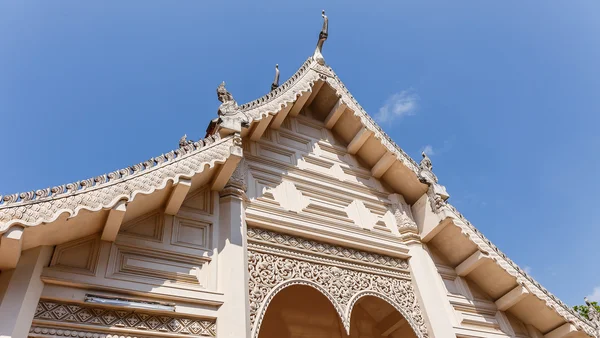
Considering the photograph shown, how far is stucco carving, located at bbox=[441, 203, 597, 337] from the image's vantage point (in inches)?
216

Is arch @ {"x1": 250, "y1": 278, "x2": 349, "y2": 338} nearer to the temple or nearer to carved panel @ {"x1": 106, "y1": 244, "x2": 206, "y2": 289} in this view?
the temple

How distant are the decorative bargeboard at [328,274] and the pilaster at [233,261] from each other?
0.18m

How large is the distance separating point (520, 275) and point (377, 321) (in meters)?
2.06

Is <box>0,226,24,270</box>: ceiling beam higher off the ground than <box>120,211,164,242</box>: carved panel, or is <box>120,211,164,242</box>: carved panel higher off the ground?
<box>120,211,164,242</box>: carved panel

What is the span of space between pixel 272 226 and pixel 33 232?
2.42 m

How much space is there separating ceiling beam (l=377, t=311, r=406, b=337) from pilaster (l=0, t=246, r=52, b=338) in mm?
4485

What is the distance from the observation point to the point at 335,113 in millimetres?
6699

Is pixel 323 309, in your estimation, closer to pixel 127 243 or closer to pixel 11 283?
pixel 127 243

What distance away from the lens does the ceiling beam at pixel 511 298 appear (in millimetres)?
5504

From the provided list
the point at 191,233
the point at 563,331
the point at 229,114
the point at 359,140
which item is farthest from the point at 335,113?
the point at 563,331

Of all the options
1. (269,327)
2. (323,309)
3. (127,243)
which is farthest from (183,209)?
(323,309)

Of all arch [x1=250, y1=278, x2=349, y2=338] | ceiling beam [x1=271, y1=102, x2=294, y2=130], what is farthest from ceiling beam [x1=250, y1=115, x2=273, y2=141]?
arch [x1=250, y1=278, x2=349, y2=338]

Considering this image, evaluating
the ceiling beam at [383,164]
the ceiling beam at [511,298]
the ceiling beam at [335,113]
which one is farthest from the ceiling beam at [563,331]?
the ceiling beam at [335,113]

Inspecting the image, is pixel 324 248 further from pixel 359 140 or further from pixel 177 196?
pixel 359 140
